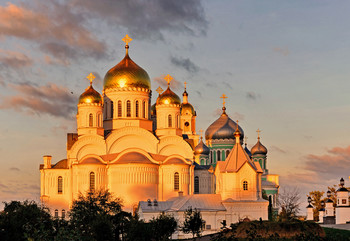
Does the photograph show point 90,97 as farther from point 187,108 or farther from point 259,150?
point 259,150

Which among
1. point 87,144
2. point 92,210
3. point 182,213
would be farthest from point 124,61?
point 92,210

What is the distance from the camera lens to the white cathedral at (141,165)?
155 ft

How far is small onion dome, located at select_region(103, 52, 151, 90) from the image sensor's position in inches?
2141

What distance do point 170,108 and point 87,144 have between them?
7082mm

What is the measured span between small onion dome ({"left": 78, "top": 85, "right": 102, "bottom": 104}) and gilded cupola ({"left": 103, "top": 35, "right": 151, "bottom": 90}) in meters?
1.59

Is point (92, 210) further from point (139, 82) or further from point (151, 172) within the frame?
point (139, 82)

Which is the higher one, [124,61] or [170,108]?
[124,61]

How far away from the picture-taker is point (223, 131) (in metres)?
71.9

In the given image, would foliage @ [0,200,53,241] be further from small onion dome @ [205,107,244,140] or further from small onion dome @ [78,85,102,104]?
small onion dome @ [205,107,244,140]

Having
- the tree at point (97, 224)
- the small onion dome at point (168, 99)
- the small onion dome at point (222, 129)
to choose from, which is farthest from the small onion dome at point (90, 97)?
the small onion dome at point (222, 129)

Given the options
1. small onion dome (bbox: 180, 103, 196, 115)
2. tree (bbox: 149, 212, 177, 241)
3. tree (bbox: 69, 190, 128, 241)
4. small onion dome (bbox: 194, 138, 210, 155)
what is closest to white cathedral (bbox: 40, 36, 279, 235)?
tree (bbox: 69, 190, 128, 241)

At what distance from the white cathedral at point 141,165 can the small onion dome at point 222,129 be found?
14.0m

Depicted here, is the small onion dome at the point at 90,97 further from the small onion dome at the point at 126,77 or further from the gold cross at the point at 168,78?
the gold cross at the point at 168,78

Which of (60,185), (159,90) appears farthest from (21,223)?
(159,90)
